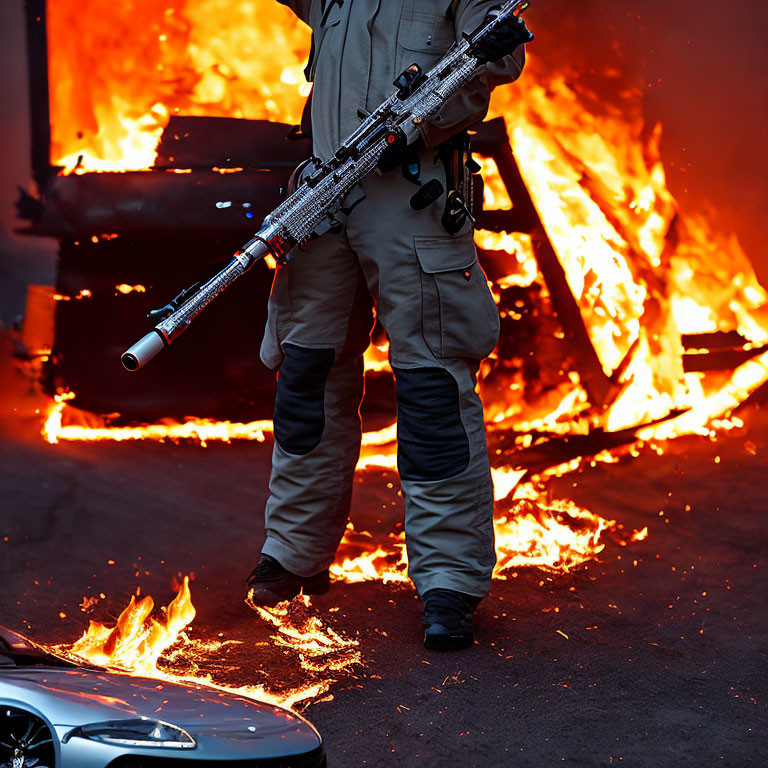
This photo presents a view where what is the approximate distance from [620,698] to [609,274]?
2108 millimetres

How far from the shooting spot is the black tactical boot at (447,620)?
6.89 ft

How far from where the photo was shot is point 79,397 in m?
3.82

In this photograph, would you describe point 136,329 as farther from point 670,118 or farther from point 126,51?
point 670,118

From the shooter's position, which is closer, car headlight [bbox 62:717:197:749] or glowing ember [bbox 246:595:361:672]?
car headlight [bbox 62:717:197:749]

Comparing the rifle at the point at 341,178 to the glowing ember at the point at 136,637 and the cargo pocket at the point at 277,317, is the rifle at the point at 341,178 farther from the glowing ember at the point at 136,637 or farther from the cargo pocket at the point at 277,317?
the glowing ember at the point at 136,637

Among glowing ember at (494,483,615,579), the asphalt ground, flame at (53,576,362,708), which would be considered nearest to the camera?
the asphalt ground

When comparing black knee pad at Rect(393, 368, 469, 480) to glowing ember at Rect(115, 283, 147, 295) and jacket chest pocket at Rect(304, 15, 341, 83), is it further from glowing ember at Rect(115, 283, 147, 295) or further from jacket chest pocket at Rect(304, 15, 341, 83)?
glowing ember at Rect(115, 283, 147, 295)

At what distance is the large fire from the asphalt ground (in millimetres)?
244

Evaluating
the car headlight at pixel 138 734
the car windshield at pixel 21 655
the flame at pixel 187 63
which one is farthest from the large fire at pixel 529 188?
the car headlight at pixel 138 734

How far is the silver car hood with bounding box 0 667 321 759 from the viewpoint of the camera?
1180 millimetres

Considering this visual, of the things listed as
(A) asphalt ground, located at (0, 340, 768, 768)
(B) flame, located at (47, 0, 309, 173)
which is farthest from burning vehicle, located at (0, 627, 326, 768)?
(B) flame, located at (47, 0, 309, 173)

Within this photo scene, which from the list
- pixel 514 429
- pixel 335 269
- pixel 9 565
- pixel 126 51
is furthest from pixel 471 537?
pixel 126 51

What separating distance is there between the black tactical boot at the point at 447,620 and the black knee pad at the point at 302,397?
47 centimetres

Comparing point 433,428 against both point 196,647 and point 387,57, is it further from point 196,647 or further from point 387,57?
point 387,57
